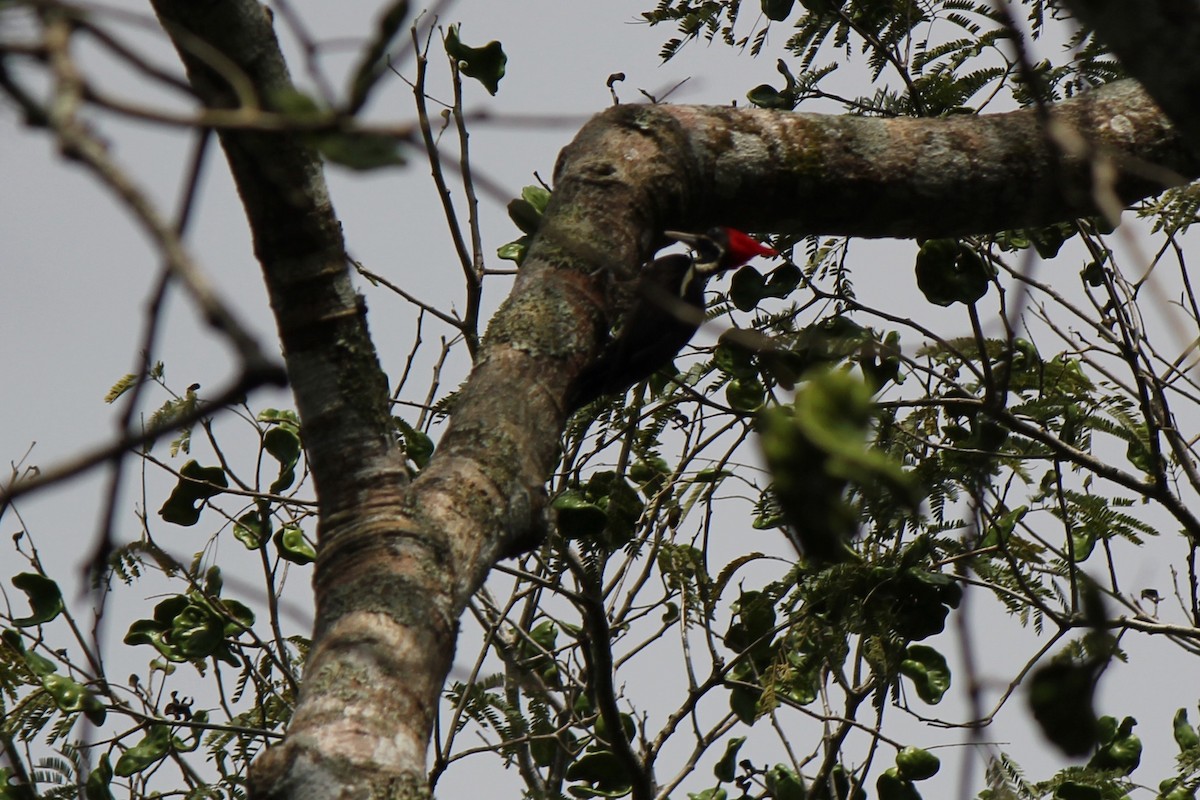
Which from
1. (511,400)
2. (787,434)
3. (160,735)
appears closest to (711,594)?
(160,735)

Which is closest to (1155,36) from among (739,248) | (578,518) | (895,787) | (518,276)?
(518,276)

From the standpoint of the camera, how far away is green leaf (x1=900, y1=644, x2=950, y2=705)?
3484 millimetres

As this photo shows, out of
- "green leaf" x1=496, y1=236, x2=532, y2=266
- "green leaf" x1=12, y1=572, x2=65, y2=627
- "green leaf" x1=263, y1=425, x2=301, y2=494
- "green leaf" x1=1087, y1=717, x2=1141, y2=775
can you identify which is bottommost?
"green leaf" x1=1087, y1=717, x2=1141, y2=775

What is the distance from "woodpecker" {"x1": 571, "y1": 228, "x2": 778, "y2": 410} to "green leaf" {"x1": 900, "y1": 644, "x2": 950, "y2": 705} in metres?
1.22

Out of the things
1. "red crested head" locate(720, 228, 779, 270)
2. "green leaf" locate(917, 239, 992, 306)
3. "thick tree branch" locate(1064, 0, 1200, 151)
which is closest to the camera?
"thick tree branch" locate(1064, 0, 1200, 151)

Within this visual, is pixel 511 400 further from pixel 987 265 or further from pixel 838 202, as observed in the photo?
pixel 987 265

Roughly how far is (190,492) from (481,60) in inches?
64.5

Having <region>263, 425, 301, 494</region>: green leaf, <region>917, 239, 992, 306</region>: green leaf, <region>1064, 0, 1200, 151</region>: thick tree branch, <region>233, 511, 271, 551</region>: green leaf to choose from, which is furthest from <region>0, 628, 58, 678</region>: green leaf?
<region>1064, 0, 1200, 151</region>: thick tree branch

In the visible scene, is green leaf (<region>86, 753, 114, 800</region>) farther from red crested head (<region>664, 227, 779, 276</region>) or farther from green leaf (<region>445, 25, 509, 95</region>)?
red crested head (<region>664, 227, 779, 276</region>)

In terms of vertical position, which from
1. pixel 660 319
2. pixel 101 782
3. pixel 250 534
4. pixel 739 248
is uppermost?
pixel 739 248

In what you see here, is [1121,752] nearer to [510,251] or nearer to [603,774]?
[603,774]

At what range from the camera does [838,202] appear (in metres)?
2.71

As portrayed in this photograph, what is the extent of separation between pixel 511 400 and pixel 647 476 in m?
2.50

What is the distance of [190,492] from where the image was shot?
3.62m
